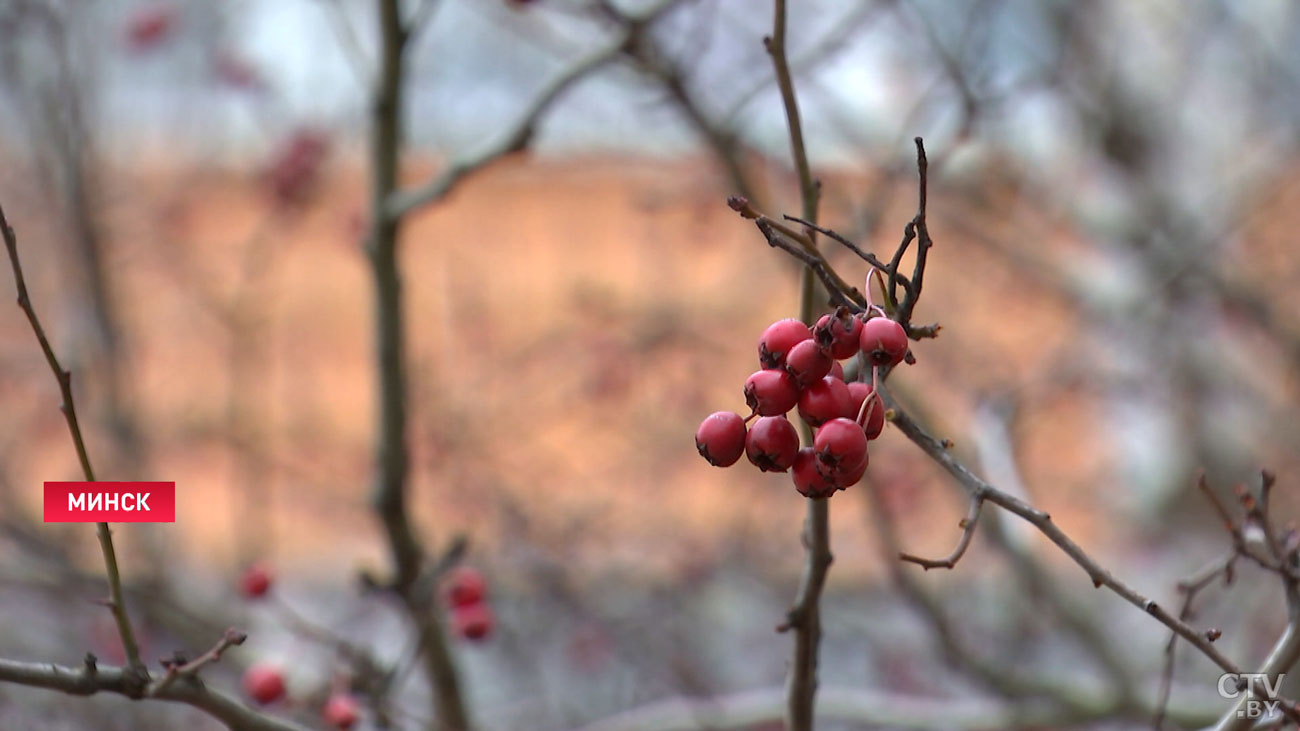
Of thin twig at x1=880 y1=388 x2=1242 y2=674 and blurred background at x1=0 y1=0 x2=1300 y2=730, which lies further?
blurred background at x1=0 y1=0 x2=1300 y2=730

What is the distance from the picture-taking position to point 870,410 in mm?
763

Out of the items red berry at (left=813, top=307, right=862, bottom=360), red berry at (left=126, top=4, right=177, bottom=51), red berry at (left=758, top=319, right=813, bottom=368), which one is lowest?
red berry at (left=813, top=307, right=862, bottom=360)

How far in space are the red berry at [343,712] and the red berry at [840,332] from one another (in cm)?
96

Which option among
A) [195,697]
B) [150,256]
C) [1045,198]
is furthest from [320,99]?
[195,697]

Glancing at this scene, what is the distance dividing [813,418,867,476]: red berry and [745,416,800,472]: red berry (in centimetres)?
5

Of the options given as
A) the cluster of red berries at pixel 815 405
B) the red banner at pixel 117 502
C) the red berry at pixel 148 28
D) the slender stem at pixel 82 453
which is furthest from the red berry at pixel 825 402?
the red berry at pixel 148 28

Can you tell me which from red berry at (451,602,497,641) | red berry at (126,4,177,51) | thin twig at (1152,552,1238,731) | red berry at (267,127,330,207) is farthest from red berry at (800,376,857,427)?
red berry at (126,4,177,51)

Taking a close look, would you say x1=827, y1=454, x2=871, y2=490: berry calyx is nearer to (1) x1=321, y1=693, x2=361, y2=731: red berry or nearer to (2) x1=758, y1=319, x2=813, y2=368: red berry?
(2) x1=758, y1=319, x2=813, y2=368: red berry

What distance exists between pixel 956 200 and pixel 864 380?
2845 mm

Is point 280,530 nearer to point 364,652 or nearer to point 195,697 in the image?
point 364,652

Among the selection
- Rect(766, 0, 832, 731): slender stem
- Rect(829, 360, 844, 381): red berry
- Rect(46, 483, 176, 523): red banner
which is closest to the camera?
Rect(829, 360, 844, 381): red berry

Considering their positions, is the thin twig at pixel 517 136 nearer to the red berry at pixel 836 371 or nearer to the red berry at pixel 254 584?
the red berry at pixel 254 584

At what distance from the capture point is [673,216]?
15.8ft

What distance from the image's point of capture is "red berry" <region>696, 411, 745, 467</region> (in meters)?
0.81
